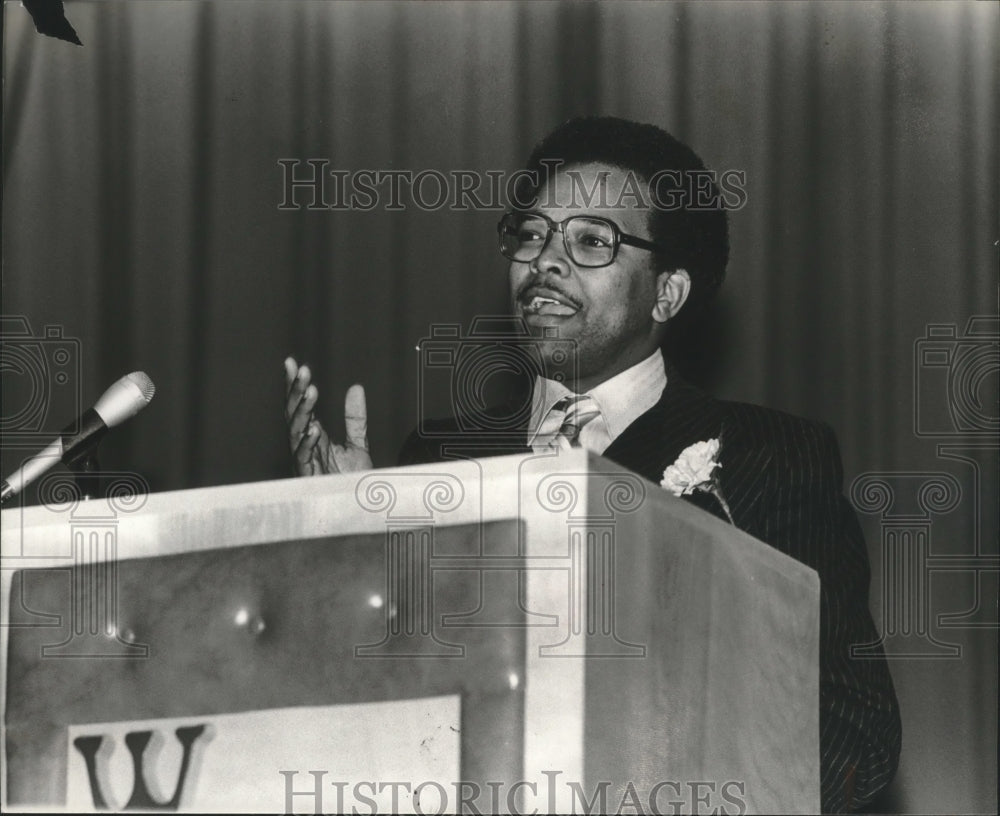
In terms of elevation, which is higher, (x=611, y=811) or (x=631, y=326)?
(x=631, y=326)

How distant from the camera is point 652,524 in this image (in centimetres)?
116

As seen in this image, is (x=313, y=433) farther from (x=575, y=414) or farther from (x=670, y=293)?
(x=670, y=293)

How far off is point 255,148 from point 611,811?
1.78 metres

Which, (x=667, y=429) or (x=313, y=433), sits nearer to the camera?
(x=313, y=433)

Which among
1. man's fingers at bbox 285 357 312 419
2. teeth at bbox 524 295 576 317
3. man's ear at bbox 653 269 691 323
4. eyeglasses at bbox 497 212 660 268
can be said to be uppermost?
eyeglasses at bbox 497 212 660 268

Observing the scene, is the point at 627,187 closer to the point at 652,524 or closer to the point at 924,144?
the point at 924,144

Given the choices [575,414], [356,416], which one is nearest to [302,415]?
[356,416]

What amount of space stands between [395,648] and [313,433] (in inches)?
26.8

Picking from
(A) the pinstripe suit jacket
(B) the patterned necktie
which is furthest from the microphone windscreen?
(A) the pinstripe suit jacket

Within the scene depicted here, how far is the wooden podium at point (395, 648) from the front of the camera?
3.61 feet

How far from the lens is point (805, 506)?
2.12 m

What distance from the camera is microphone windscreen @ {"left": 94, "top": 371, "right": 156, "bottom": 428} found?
158cm

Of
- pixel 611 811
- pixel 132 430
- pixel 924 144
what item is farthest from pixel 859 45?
pixel 611 811

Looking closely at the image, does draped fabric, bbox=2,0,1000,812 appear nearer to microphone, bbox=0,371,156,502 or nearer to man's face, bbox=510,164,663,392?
man's face, bbox=510,164,663,392
